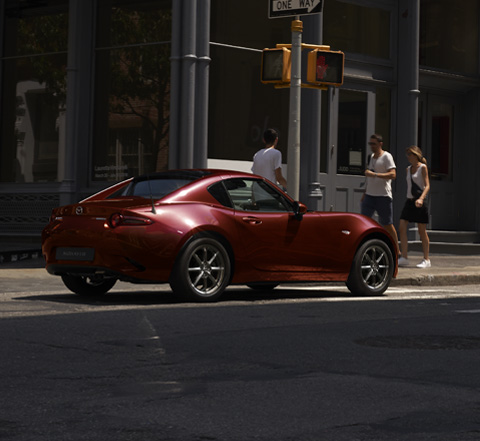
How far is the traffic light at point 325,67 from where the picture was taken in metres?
14.9

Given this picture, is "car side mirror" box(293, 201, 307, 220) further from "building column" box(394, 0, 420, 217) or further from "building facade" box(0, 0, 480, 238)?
"building column" box(394, 0, 420, 217)

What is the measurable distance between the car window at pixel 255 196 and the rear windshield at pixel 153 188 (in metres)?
0.53

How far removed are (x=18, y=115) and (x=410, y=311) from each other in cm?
1140

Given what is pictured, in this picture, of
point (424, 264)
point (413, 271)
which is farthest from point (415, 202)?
point (413, 271)

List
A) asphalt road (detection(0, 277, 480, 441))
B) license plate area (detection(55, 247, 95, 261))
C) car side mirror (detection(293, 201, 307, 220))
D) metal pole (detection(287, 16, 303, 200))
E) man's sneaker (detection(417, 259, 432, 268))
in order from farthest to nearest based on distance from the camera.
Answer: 1. man's sneaker (detection(417, 259, 432, 268))
2. metal pole (detection(287, 16, 303, 200))
3. car side mirror (detection(293, 201, 307, 220))
4. license plate area (detection(55, 247, 95, 261))
5. asphalt road (detection(0, 277, 480, 441))

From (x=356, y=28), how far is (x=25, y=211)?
669 centimetres

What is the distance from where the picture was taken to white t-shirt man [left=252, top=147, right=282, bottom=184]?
1513cm

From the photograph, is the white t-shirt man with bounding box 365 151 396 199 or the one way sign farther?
the white t-shirt man with bounding box 365 151 396 199

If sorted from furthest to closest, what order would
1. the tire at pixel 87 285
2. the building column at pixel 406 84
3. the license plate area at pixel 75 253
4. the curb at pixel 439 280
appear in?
1. the building column at pixel 406 84
2. the curb at pixel 439 280
3. the tire at pixel 87 285
4. the license plate area at pixel 75 253

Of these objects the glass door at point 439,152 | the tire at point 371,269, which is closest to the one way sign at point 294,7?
the tire at point 371,269

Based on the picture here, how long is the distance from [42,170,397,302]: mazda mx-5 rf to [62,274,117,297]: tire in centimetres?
1

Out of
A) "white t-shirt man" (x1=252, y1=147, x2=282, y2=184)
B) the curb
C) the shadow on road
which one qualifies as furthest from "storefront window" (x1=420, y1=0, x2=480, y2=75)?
the shadow on road

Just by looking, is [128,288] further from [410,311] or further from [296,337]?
[296,337]

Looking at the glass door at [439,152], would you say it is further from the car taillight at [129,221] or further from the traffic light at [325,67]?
the car taillight at [129,221]
